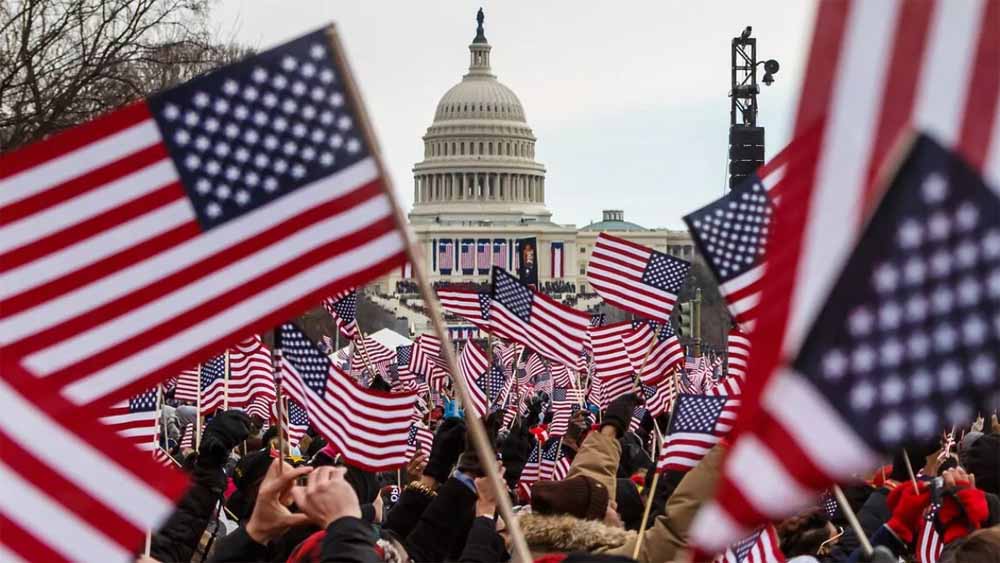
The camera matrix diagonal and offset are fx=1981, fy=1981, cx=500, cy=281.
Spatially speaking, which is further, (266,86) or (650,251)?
(650,251)

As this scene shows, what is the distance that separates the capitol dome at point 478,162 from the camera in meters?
148

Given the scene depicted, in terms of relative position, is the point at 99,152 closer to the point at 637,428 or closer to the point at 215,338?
the point at 215,338

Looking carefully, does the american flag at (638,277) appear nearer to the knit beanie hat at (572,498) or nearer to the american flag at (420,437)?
the american flag at (420,437)

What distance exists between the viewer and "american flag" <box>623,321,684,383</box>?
14.4 metres

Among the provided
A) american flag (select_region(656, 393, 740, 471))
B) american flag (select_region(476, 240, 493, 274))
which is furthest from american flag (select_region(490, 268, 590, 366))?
american flag (select_region(476, 240, 493, 274))

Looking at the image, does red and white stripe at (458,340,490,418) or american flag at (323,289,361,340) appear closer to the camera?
red and white stripe at (458,340,490,418)

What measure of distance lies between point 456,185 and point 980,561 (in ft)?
476

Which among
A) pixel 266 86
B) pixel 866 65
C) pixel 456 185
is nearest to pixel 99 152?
pixel 266 86

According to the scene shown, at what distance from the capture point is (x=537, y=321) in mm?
12930

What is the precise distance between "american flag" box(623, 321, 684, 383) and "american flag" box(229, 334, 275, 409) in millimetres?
2567

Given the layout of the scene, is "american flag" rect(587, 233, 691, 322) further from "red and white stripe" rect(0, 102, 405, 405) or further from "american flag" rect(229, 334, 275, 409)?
"red and white stripe" rect(0, 102, 405, 405)

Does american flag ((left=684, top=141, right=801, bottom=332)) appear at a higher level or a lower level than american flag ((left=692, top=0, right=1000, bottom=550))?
lower

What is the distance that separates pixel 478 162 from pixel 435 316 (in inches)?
5654

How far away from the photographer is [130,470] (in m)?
3.27
